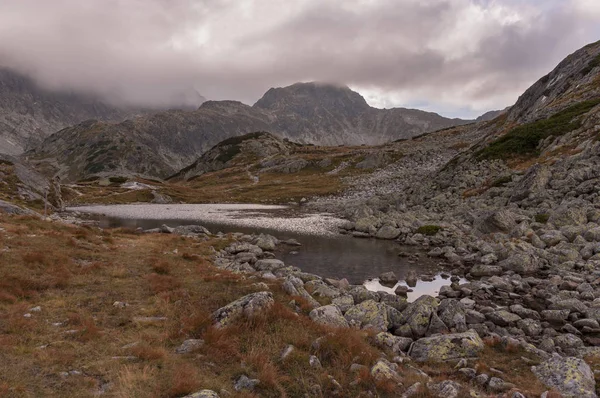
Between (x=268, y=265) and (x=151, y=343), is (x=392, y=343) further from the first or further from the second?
(x=268, y=265)

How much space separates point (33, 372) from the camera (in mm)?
9641

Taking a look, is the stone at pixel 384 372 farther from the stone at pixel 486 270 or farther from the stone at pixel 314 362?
the stone at pixel 486 270

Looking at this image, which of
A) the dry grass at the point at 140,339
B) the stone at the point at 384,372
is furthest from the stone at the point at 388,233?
the stone at the point at 384,372

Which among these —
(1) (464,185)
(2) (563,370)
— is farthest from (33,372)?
(1) (464,185)

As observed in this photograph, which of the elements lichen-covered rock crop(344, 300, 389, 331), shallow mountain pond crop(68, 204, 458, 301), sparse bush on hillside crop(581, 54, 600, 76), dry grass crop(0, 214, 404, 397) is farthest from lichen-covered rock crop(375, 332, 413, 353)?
sparse bush on hillside crop(581, 54, 600, 76)

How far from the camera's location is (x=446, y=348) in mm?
14266

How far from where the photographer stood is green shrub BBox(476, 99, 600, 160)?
6588 cm

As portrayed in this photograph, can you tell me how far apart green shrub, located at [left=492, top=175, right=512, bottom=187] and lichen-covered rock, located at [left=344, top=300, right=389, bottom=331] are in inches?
1907

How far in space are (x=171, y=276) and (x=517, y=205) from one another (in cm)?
4538

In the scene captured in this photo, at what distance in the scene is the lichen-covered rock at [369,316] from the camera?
1694 centimetres

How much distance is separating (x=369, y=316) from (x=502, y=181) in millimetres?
50656

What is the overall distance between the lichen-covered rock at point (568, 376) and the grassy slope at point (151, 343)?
1.70ft

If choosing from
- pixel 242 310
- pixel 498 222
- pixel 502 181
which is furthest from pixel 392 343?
pixel 502 181

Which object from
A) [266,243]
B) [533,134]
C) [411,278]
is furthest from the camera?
[533,134]
